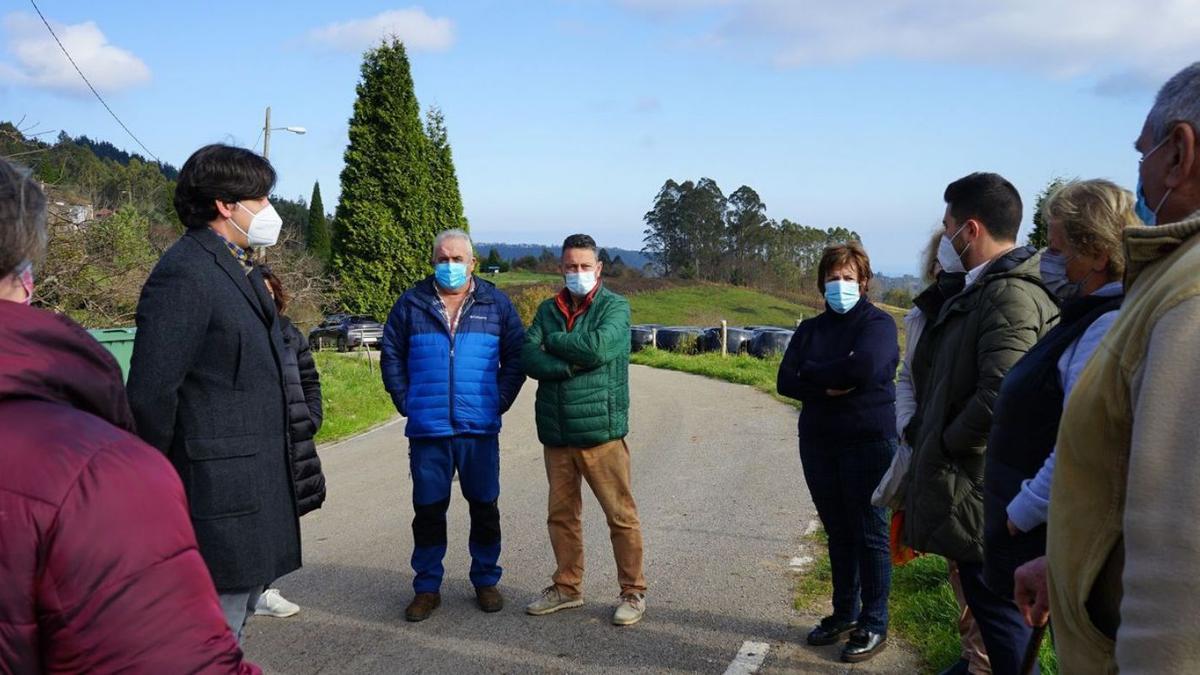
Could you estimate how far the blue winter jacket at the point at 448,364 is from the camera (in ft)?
18.2

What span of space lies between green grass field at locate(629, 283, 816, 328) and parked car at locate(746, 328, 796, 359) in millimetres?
23171

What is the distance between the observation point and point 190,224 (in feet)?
11.9

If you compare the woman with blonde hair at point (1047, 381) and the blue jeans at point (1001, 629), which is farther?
the blue jeans at point (1001, 629)

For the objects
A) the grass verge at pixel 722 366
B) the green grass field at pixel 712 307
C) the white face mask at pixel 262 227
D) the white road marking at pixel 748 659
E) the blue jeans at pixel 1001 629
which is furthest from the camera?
the green grass field at pixel 712 307

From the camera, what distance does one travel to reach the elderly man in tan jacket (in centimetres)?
143

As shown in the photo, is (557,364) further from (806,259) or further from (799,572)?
(806,259)

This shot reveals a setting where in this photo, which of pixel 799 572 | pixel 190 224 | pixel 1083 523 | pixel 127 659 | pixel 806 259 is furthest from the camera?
pixel 806 259

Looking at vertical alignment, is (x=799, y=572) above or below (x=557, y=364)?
below

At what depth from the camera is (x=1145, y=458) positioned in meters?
1.47

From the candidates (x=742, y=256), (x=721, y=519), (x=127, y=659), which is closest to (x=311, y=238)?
(x=742, y=256)

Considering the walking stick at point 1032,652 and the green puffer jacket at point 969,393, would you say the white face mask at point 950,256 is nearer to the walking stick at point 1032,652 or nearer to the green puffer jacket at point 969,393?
the green puffer jacket at point 969,393

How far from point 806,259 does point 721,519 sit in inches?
3138

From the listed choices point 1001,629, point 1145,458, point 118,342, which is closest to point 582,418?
point 1001,629

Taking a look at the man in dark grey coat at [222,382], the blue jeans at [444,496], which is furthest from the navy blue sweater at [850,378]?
the man in dark grey coat at [222,382]
